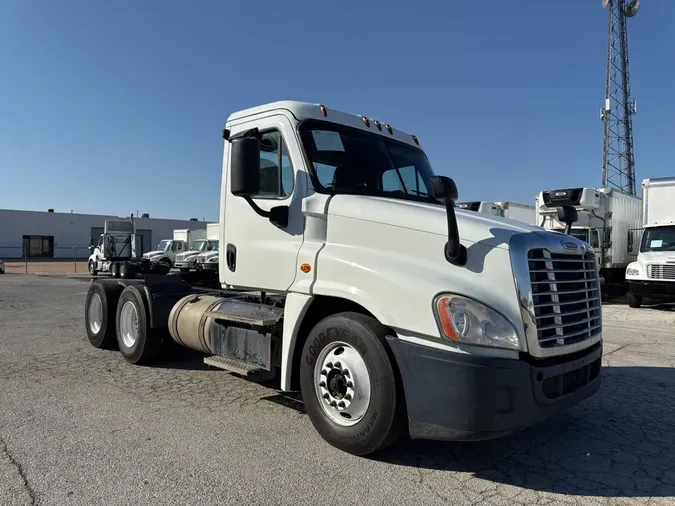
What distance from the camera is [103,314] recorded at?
7285 millimetres

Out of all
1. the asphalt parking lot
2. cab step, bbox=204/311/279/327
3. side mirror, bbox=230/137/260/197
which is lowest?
the asphalt parking lot

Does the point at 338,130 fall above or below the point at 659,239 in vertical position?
above

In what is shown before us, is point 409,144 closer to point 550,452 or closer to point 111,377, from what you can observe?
point 550,452

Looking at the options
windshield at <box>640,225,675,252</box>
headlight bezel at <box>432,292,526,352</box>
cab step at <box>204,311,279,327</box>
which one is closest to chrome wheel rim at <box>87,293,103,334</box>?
cab step at <box>204,311,279,327</box>

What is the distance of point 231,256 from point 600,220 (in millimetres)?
16121

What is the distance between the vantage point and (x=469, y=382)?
10.2 feet

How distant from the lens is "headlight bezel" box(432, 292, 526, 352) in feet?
10.4

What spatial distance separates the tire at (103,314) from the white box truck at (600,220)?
13964mm

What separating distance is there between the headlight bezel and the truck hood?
418 mm

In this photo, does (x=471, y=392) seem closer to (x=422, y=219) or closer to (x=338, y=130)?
(x=422, y=219)

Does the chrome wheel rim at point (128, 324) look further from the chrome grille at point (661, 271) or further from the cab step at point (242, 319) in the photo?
the chrome grille at point (661, 271)

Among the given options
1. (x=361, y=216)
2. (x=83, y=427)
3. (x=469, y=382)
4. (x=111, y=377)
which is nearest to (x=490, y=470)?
(x=469, y=382)

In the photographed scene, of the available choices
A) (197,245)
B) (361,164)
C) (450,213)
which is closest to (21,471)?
(450,213)

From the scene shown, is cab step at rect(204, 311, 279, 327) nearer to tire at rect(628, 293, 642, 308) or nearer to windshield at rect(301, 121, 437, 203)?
windshield at rect(301, 121, 437, 203)
